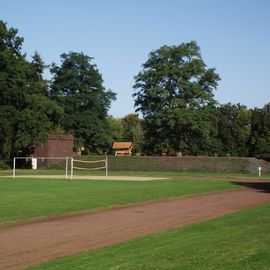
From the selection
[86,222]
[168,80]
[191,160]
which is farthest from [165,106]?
[86,222]

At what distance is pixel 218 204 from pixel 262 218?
813 centimetres

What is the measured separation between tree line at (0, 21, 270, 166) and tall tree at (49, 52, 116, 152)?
7.0 inches

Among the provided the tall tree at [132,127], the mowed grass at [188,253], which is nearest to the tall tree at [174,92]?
the tall tree at [132,127]

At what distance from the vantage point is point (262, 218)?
16.5 metres

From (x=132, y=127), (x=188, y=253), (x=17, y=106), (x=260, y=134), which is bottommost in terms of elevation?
(x=188, y=253)

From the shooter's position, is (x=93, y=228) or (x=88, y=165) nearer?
(x=93, y=228)

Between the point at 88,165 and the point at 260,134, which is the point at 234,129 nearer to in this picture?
the point at 260,134

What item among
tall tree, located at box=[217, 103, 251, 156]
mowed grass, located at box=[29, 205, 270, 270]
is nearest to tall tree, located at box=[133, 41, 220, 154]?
tall tree, located at box=[217, 103, 251, 156]

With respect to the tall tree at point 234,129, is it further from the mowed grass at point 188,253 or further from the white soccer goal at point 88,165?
the mowed grass at point 188,253

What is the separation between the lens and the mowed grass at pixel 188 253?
896cm

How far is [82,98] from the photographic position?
316ft

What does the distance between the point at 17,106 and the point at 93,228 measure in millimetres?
61858

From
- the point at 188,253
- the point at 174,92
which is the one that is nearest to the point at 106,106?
the point at 174,92

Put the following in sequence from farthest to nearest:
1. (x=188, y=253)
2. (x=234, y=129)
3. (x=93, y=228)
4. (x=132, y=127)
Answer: (x=132, y=127), (x=234, y=129), (x=93, y=228), (x=188, y=253)
